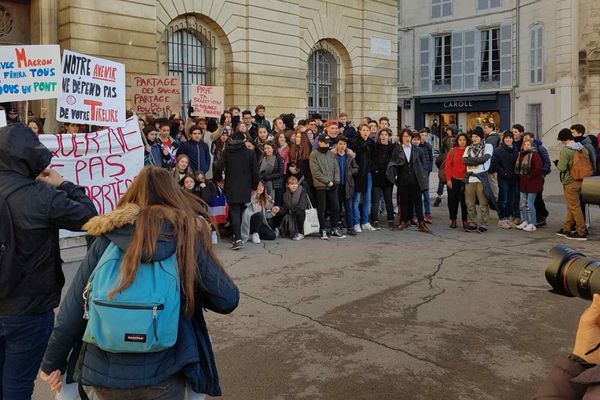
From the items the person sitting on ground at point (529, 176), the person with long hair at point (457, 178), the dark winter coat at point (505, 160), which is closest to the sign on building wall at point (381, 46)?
the person with long hair at point (457, 178)

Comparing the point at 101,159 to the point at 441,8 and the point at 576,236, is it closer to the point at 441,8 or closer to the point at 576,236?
the point at 576,236

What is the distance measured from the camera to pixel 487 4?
3222cm

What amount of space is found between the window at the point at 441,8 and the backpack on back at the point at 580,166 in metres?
25.8

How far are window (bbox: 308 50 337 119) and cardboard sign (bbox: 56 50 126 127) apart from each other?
12753 mm

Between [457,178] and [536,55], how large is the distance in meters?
21.4

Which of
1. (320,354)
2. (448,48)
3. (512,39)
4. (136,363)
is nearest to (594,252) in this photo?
(320,354)

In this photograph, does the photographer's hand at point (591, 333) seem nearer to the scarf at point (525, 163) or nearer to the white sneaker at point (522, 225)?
the scarf at point (525, 163)

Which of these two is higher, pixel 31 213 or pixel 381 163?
pixel 381 163

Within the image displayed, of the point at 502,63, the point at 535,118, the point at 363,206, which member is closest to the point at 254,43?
the point at 363,206

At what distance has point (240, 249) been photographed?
9.16 m

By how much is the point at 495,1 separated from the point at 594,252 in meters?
26.3

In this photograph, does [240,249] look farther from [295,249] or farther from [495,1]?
[495,1]

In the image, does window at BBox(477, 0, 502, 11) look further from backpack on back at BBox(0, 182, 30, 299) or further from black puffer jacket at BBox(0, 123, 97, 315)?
backpack on back at BBox(0, 182, 30, 299)

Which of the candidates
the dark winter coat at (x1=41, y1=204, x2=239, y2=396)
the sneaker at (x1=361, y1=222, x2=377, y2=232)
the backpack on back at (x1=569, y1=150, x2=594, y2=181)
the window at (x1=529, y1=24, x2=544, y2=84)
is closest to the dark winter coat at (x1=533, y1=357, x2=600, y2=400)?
the dark winter coat at (x1=41, y1=204, x2=239, y2=396)
